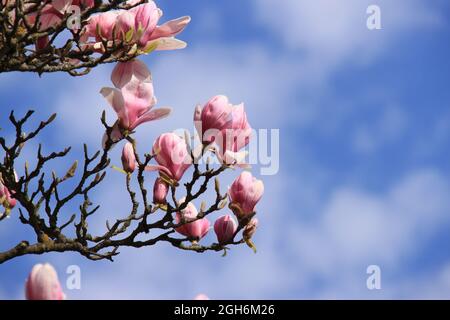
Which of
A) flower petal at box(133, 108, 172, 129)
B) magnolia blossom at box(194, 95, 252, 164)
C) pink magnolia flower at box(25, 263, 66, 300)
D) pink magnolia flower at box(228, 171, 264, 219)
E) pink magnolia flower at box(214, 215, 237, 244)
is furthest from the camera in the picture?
pink magnolia flower at box(214, 215, 237, 244)

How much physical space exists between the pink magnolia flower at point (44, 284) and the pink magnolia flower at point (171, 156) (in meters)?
1.59

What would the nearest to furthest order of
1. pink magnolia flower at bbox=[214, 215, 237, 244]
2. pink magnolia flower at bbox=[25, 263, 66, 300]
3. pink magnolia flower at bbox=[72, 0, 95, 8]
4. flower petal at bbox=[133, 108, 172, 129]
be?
1. pink magnolia flower at bbox=[25, 263, 66, 300]
2. flower petal at bbox=[133, 108, 172, 129]
3. pink magnolia flower at bbox=[72, 0, 95, 8]
4. pink magnolia flower at bbox=[214, 215, 237, 244]

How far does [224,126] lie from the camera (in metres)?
3.58

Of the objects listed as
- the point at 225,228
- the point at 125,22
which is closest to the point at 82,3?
the point at 125,22

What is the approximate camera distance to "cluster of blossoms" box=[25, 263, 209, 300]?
2221 mm

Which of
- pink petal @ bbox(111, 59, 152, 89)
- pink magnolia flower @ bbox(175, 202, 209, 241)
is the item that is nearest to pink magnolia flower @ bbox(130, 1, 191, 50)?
pink petal @ bbox(111, 59, 152, 89)

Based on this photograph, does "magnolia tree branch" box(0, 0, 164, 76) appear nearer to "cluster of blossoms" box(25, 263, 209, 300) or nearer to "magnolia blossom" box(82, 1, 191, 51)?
"magnolia blossom" box(82, 1, 191, 51)

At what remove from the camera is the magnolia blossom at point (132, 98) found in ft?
11.7

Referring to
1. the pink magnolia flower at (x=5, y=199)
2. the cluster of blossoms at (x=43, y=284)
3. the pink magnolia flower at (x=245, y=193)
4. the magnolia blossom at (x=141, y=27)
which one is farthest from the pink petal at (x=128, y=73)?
the cluster of blossoms at (x=43, y=284)

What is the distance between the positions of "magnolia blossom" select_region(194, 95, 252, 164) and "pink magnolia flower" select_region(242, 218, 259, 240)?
0.53m
